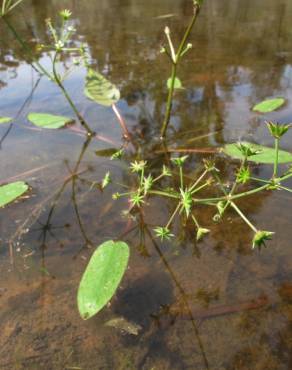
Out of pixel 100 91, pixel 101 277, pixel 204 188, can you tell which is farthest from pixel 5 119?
pixel 101 277

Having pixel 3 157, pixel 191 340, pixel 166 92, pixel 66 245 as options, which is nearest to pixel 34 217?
pixel 66 245

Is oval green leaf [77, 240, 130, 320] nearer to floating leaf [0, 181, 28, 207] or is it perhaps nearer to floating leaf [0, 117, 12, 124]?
floating leaf [0, 181, 28, 207]

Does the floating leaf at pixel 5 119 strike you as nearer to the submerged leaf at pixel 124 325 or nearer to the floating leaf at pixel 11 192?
the floating leaf at pixel 11 192

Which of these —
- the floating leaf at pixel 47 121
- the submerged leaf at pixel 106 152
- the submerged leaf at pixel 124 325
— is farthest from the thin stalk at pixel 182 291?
the floating leaf at pixel 47 121

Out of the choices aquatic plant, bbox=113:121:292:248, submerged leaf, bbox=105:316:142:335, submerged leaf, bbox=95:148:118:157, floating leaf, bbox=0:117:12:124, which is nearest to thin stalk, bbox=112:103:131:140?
submerged leaf, bbox=95:148:118:157

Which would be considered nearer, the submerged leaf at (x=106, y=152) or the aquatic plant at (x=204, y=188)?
the aquatic plant at (x=204, y=188)

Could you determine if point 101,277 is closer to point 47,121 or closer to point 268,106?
point 47,121

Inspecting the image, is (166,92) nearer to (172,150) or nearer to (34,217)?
(172,150)

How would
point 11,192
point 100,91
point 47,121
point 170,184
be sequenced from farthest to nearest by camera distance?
1. point 100,91
2. point 47,121
3. point 170,184
4. point 11,192
